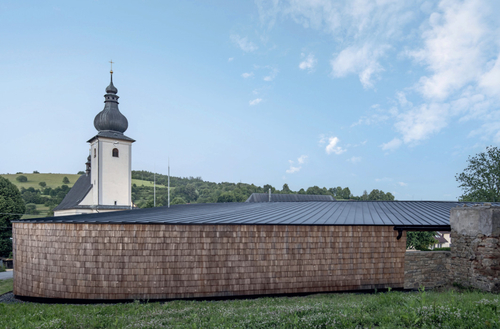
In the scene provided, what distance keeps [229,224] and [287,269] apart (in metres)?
2.50

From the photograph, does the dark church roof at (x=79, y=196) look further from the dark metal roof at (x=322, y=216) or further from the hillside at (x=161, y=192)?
the dark metal roof at (x=322, y=216)

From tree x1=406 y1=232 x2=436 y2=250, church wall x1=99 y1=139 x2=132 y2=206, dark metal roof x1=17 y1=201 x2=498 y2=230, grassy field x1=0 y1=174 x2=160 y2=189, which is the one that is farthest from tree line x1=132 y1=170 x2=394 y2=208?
dark metal roof x1=17 y1=201 x2=498 y2=230

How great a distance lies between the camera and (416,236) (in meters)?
23.9

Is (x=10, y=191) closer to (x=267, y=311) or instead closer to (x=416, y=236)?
(x=267, y=311)

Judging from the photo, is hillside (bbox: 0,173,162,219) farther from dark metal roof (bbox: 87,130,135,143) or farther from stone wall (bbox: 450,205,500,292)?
stone wall (bbox: 450,205,500,292)

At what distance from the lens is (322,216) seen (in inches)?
457

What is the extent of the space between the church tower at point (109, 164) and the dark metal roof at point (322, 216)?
20694 millimetres

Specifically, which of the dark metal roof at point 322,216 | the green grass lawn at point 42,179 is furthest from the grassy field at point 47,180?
the dark metal roof at point 322,216

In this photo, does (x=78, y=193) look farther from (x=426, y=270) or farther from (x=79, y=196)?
(x=426, y=270)

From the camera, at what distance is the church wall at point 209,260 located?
9555 millimetres

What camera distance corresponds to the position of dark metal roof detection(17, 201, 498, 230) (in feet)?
33.8

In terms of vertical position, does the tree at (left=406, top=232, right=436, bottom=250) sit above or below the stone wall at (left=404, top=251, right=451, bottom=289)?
below

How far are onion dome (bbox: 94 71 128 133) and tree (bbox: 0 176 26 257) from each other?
10.1m

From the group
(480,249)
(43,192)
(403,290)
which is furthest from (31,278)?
(43,192)
